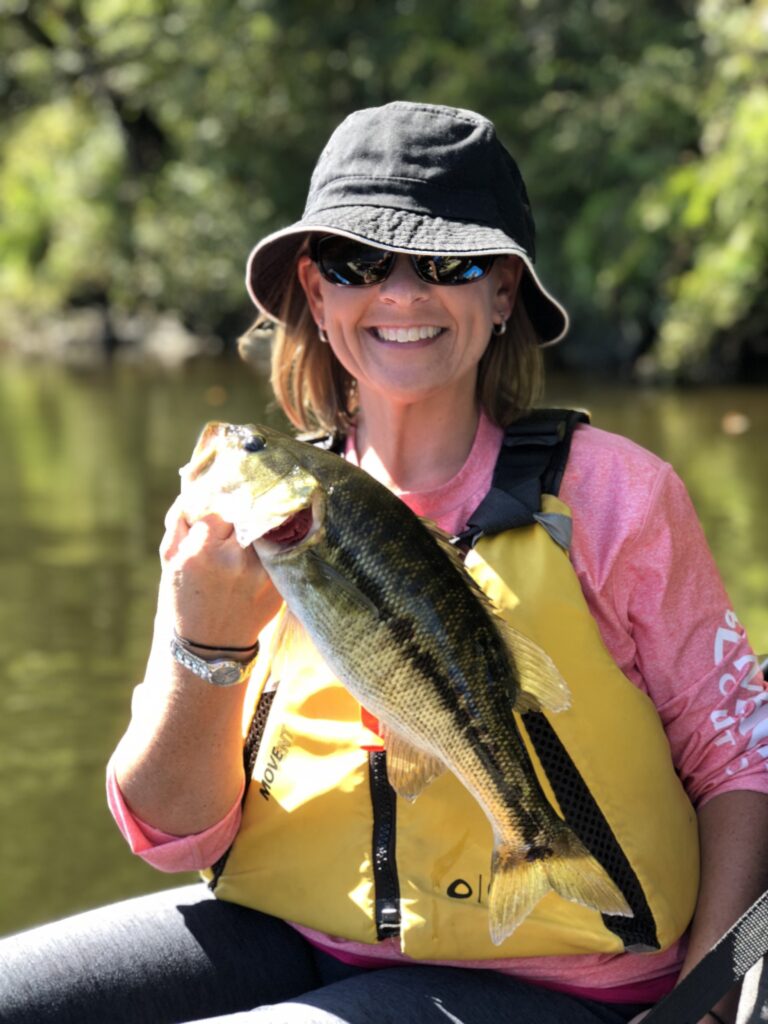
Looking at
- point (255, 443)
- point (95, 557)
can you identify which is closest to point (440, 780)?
point (255, 443)

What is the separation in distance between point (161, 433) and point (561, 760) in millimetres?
15923

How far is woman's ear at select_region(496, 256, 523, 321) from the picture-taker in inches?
107

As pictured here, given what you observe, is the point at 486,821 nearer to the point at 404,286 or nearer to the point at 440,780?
the point at 440,780

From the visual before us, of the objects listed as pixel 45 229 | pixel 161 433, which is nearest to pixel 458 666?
pixel 161 433

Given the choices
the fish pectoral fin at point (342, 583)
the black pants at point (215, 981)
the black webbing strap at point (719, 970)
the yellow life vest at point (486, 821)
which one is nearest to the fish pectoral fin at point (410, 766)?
the yellow life vest at point (486, 821)

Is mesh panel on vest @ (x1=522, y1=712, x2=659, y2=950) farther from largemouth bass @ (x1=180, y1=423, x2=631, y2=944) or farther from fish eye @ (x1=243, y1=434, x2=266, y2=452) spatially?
fish eye @ (x1=243, y1=434, x2=266, y2=452)

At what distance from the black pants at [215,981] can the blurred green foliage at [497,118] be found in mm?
15745

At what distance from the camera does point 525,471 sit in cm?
254

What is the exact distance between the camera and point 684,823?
2.34 meters

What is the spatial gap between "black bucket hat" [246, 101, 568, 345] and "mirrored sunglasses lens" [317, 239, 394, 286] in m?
0.05

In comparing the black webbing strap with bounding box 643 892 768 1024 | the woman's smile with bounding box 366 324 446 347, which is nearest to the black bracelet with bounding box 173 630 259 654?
the woman's smile with bounding box 366 324 446 347

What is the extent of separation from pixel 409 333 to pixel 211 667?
75 cm

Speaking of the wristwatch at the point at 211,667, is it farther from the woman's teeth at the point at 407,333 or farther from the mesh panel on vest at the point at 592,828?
the woman's teeth at the point at 407,333

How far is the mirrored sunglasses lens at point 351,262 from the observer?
2.52m
